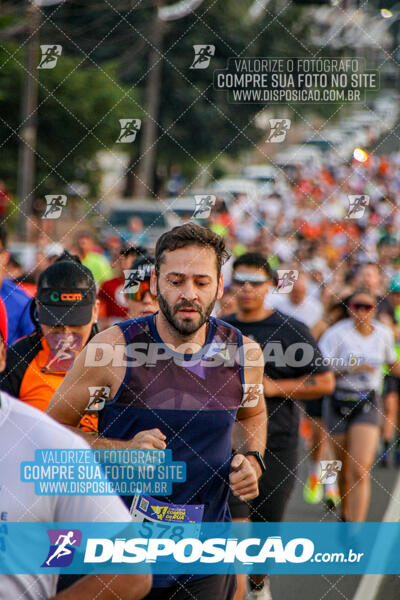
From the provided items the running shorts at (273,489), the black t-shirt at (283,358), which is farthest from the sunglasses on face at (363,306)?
the running shorts at (273,489)

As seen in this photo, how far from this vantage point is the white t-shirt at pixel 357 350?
28.5 feet

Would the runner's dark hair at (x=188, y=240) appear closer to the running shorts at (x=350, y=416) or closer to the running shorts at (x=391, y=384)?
the running shorts at (x=350, y=416)

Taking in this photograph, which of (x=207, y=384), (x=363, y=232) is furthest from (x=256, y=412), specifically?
(x=363, y=232)

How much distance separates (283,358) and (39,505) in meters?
4.12

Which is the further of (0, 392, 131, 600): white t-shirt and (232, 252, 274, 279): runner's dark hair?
(232, 252, 274, 279): runner's dark hair

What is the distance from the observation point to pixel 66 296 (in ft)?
17.4

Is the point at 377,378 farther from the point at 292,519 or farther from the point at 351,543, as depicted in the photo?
the point at 351,543

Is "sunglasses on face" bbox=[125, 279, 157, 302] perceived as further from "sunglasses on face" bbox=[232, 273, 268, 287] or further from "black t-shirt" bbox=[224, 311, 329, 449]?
"sunglasses on face" bbox=[232, 273, 268, 287]

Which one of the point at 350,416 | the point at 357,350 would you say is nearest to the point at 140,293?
the point at 350,416

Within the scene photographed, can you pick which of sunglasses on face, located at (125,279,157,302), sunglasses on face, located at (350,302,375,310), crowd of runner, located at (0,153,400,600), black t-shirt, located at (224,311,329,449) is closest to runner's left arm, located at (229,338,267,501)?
crowd of runner, located at (0,153,400,600)

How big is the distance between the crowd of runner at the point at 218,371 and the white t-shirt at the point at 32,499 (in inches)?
46.9

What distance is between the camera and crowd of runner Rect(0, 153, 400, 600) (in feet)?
14.4

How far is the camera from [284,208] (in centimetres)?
2689

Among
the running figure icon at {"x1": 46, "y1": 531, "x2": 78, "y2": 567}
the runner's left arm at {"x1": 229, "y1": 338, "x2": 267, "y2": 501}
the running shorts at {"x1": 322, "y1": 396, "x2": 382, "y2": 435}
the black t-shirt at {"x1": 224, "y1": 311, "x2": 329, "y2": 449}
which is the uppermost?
the running figure icon at {"x1": 46, "y1": 531, "x2": 78, "y2": 567}
